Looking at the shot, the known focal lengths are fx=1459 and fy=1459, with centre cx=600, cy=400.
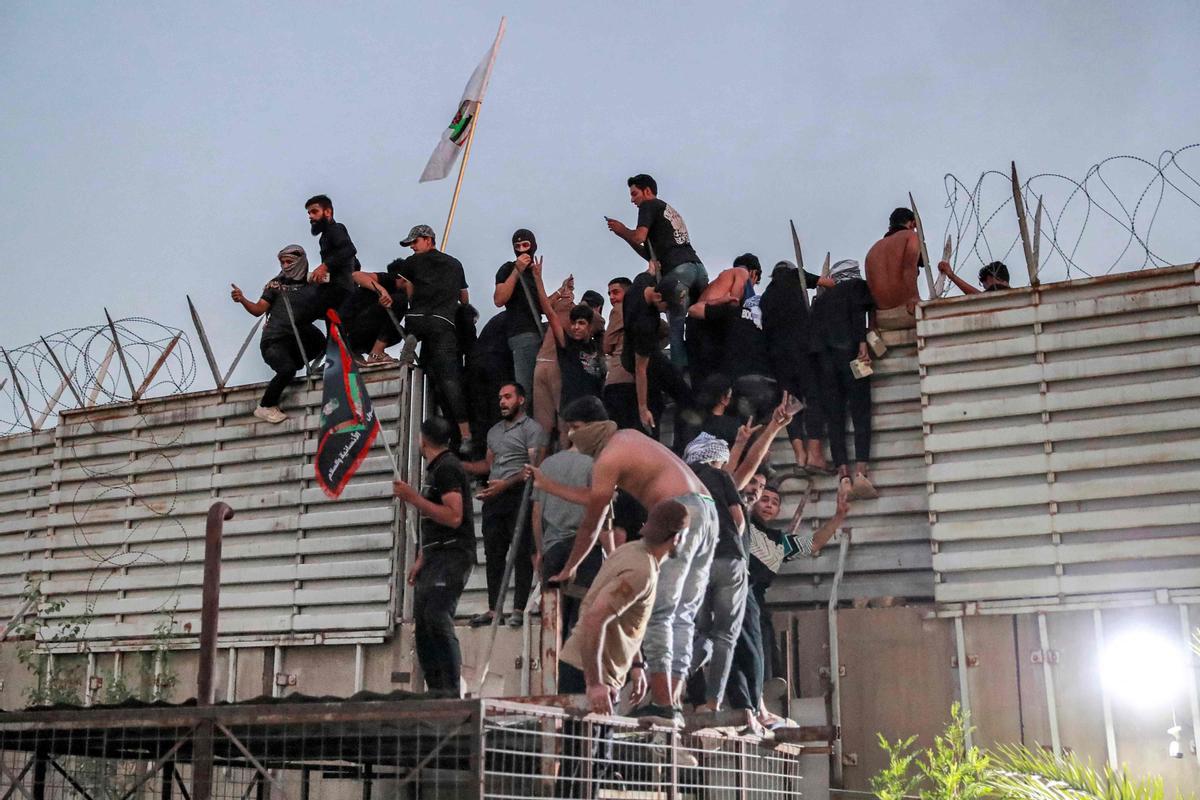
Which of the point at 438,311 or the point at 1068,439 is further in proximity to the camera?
the point at 438,311

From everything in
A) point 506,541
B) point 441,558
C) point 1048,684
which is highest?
point 506,541

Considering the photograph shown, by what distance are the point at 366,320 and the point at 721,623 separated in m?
6.01

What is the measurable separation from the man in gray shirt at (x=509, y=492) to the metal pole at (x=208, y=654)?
4534mm

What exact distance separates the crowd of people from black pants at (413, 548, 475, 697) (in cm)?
1

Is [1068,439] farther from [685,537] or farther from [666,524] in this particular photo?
[666,524]

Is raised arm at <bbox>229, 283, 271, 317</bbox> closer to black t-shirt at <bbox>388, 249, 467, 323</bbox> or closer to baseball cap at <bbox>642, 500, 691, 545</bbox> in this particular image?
black t-shirt at <bbox>388, 249, 467, 323</bbox>

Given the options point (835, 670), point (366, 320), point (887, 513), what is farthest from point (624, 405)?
point (366, 320)

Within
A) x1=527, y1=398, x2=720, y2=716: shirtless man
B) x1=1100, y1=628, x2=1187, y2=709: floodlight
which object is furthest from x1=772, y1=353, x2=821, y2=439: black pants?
x1=527, y1=398, x2=720, y2=716: shirtless man

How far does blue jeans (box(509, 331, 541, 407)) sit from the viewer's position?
40.0 ft

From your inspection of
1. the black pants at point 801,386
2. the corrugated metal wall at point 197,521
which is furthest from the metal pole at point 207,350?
the black pants at point 801,386

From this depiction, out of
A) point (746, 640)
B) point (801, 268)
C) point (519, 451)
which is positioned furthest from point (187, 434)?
point (746, 640)

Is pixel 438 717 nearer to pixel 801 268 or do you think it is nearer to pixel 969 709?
pixel 969 709

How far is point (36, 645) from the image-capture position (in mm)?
14734

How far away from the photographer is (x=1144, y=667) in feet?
32.2
